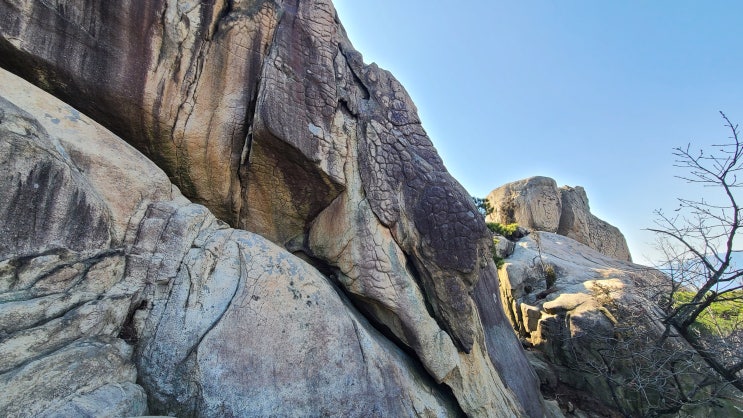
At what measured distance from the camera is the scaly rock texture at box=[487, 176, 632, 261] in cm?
1722

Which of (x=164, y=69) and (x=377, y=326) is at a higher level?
(x=164, y=69)

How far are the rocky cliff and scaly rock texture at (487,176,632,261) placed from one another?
1127 cm

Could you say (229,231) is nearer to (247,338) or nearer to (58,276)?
(247,338)

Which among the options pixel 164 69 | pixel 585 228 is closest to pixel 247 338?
pixel 164 69

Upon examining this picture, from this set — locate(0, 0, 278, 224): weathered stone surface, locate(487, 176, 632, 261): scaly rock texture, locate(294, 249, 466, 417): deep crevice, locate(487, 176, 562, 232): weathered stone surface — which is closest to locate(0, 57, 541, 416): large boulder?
locate(294, 249, 466, 417): deep crevice

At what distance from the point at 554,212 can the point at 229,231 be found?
51.7 ft

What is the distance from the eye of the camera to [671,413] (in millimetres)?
6711

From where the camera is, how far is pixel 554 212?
56.9 feet

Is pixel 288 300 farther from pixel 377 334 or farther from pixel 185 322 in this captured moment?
pixel 377 334

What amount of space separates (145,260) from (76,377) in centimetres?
119

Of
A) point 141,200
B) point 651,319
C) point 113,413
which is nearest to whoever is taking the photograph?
point 113,413

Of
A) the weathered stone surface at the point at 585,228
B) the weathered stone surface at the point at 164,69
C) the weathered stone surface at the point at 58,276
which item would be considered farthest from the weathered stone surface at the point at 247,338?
the weathered stone surface at the point at 585,228

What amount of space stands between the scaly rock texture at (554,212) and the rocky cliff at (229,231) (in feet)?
37.0

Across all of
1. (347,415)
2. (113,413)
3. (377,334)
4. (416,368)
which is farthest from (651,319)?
(113,413)
